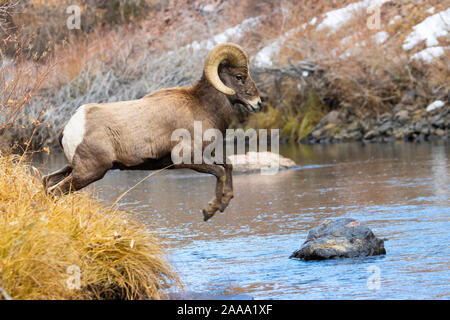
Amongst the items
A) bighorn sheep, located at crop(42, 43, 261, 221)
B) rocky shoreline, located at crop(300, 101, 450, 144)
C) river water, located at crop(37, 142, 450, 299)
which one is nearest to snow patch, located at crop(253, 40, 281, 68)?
rocky shoreline, located at crop(300, 101, 450, 144)

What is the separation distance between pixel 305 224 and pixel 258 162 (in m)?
9.74

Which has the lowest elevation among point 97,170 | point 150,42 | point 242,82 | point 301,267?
point 301,267

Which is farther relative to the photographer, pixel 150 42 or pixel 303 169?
pixel 150 42

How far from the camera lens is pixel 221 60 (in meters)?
10.2

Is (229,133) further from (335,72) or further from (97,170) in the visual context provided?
(97,170)

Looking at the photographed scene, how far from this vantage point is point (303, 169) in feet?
68.4

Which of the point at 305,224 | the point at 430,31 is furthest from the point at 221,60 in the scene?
the point at 430,31

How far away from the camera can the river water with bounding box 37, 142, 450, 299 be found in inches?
312

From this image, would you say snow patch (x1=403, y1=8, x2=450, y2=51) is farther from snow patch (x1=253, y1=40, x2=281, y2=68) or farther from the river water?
the river water

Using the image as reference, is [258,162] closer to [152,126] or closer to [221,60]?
[221,60]

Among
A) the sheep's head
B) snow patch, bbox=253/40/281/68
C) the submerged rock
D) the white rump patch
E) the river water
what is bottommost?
the river water

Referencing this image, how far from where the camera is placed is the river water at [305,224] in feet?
26.0

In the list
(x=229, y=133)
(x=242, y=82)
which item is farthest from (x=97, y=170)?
(x=229, y=133)
